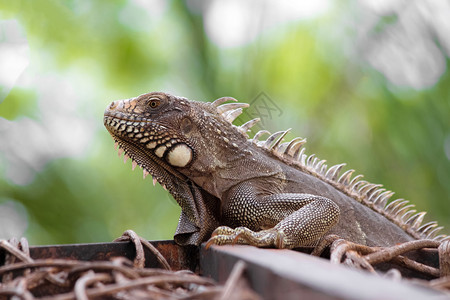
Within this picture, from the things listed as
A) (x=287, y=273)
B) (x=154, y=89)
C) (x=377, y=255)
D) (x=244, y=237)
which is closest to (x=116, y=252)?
(x=244, y=237)

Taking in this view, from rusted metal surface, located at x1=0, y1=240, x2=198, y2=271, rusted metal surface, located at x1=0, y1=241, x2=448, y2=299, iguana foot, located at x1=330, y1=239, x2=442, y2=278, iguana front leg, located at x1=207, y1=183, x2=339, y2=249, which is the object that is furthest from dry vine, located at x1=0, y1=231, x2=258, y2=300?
iguana front leg, located at x1=207, y1=183, x2=339, y2=249

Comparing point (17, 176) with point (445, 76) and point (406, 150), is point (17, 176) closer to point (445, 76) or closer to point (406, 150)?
point (406, 150)

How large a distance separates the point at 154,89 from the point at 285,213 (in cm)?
448

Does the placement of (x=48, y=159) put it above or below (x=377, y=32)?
below

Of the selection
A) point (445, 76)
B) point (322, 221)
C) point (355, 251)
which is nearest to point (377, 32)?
point (445, 76)

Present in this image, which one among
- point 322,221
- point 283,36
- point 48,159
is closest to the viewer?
point 322,221

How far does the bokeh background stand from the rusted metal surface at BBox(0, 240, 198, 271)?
3.53m

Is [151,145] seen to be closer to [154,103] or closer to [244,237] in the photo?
[154,103]

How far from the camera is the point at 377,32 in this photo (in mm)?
5508

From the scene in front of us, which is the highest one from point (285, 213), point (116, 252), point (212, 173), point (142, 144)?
point (142, 144)

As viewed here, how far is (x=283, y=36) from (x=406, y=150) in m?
2.22

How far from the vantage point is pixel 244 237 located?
1.74 metres

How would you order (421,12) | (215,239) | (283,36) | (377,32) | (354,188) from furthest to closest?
(283,36) < (377,32) < (421,12) < (354,188) < (215,239)

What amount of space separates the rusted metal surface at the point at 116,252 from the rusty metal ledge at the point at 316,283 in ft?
2.44
